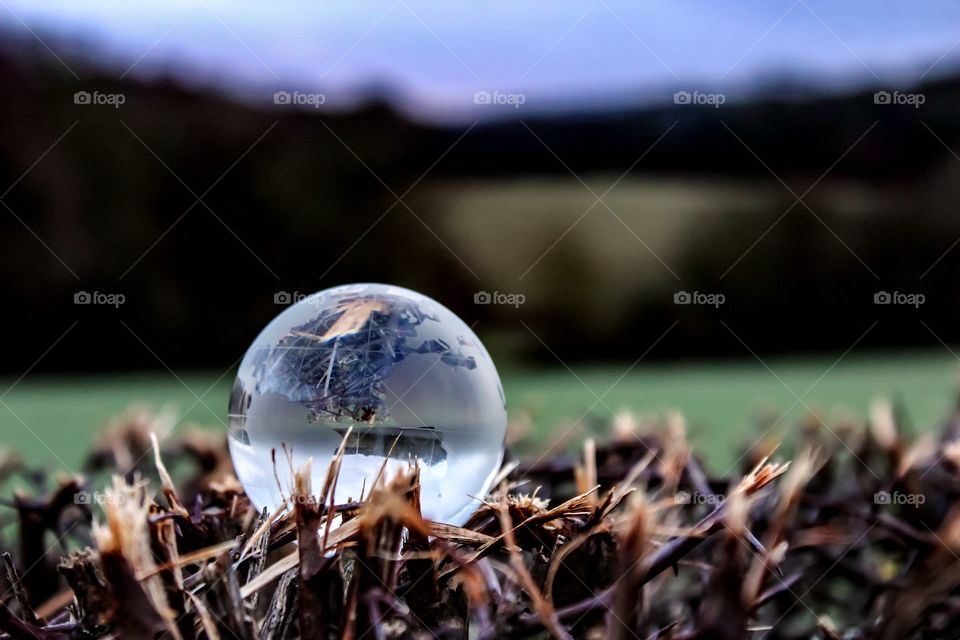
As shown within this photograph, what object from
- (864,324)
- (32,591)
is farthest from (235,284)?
(32,591)

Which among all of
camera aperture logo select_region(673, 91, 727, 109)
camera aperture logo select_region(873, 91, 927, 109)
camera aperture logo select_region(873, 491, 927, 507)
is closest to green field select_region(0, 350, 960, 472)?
camera aperture logo select_region(673, 91, 727, 109)

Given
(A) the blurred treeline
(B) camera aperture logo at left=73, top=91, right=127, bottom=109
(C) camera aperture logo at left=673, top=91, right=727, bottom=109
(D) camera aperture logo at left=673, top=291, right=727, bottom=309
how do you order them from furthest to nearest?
(A) the blurred treeline → (B) camera aperture logo at left=73, top=91, right=127, bottom=109 → (D) camera aperture logo at left=673, top=291, right=727, bottom=309 → (C) camera aperture logo at left=673, top=91, right=727, bottom=109

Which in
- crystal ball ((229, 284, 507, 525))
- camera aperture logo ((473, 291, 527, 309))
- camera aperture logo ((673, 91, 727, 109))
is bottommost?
crystal ball ((229, 284, 507, 525))

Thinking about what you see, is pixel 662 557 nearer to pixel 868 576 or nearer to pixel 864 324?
pixel 868 576

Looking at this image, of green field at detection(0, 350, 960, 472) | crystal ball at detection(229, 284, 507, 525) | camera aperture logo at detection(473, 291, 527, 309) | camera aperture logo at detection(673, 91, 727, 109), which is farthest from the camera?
camera aperture logo at detection(673, 91, 727, 109)

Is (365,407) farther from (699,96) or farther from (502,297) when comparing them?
(699,96)

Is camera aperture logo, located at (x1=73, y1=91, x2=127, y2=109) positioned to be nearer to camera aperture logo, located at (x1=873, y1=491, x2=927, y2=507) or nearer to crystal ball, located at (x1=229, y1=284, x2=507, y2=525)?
crystal ball, located at (x1=229, y1=284, x2=507, y2=525)

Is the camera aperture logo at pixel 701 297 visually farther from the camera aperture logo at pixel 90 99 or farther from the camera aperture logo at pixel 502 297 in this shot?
the camera aperture logo at pixel 90 99
